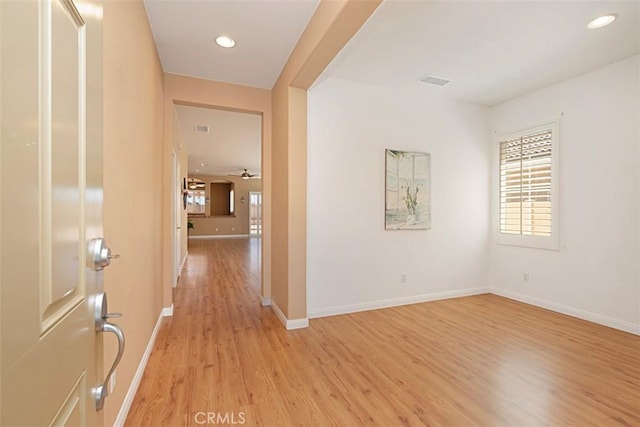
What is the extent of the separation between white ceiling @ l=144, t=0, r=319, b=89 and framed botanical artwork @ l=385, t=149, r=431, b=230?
5.98 feet

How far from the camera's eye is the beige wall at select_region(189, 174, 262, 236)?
12.5 meters

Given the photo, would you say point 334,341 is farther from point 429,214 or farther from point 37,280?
point 37,280

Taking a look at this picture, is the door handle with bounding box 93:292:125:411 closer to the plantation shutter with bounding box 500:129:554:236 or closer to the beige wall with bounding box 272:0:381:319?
the beige wall with bounding box 272:0:381:319

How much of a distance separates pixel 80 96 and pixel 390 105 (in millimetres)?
3649

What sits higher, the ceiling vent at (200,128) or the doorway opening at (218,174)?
the ceiling vent at (200,128)

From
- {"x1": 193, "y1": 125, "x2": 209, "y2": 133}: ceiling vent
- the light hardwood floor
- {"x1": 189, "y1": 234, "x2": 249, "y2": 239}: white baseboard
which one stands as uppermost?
{"x1": 193, "y1": 125, "x2": 209, "y2": 133}: ceiling vent

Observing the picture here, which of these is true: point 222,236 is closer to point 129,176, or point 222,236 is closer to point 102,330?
point 129,176

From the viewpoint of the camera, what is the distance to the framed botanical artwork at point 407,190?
383 centimetres

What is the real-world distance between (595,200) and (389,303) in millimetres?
2614

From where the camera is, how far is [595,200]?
3363 millimetres

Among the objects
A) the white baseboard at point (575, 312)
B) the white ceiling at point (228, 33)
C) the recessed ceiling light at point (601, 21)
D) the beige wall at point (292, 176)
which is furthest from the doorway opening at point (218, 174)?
the white baseboard at point (575, 312)

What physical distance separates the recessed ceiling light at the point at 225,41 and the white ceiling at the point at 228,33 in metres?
0.04

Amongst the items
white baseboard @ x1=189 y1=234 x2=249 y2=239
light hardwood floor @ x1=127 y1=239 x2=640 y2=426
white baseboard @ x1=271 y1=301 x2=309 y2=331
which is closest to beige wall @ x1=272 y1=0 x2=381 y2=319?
white baseboard @ x1=271 y1=301 x2=309 y2=331

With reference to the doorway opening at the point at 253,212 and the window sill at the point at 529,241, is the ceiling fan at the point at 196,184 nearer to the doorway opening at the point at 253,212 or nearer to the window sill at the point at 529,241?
the doorway opening at the point at 253,212
